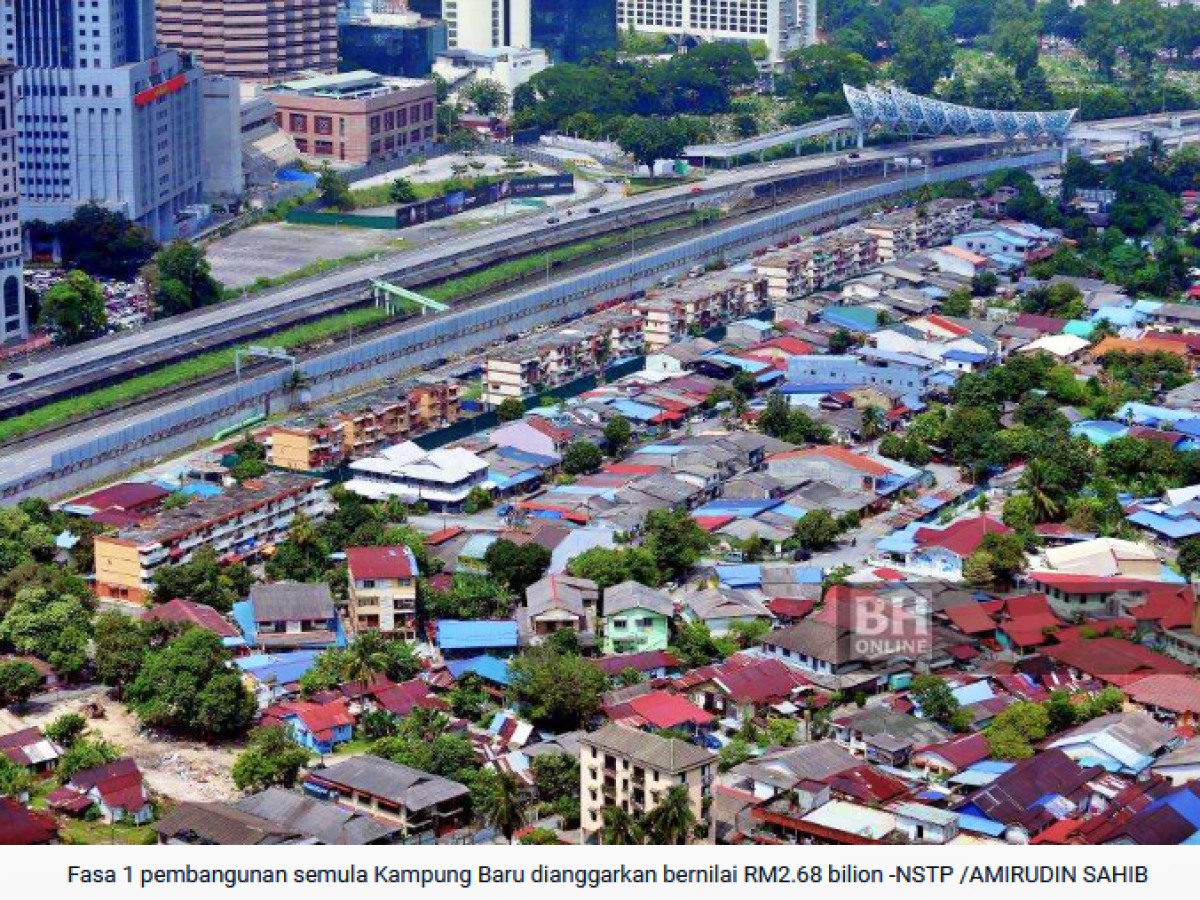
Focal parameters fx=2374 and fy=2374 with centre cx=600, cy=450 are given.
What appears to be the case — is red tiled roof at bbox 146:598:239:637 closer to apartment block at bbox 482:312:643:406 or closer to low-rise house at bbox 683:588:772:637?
low-rise house at bbox 683:588:772:637

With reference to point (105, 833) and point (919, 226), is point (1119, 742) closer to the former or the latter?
point (105, 833)

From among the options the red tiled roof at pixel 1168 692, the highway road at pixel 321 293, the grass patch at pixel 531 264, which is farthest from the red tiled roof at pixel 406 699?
the grass patch at pixel 531 264

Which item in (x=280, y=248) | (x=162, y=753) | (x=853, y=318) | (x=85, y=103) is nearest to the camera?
(x=162, y=753)

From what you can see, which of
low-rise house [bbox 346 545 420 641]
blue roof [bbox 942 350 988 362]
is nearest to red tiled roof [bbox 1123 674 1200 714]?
low-rise house [bbox 346 545 420 641]

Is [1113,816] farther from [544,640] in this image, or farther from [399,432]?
[399,432]

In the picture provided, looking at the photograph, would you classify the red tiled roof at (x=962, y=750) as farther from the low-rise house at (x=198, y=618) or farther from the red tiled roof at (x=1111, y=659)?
the low-rise house at (x=198, y=618)

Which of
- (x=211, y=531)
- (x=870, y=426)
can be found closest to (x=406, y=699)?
(x=211, y=531)
